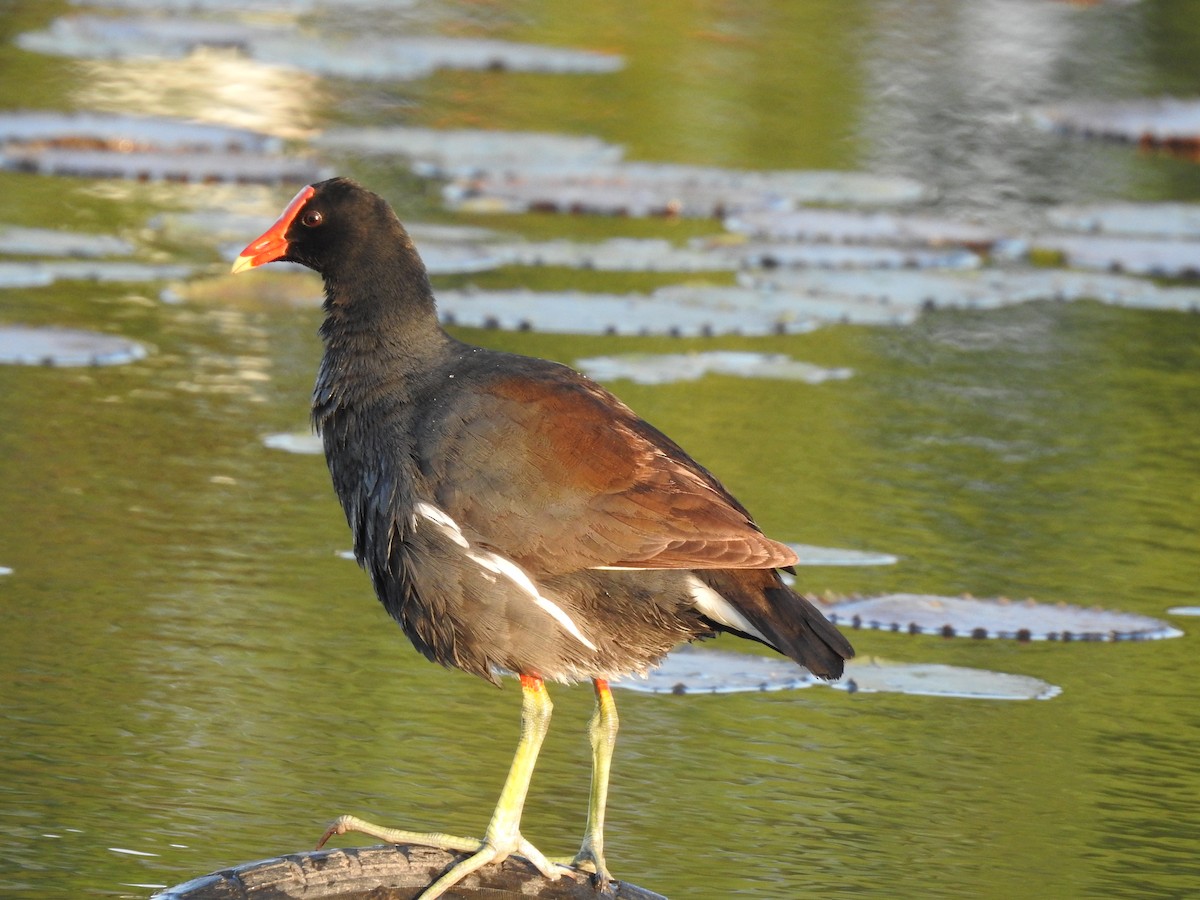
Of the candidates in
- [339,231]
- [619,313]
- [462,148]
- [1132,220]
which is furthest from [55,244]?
[1132,220]

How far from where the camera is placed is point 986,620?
5117 mm

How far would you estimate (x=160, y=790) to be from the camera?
3.99 m

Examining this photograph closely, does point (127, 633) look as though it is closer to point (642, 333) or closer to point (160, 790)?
point (160, 790)

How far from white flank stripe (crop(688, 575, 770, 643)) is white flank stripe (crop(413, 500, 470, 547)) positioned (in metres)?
0.40

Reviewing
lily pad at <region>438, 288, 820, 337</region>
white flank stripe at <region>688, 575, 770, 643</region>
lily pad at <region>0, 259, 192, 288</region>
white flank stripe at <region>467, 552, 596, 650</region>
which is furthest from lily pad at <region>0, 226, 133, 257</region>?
white flank stripe at <region>688, 575, 770, 643</region>

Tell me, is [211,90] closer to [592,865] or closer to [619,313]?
[619,313]

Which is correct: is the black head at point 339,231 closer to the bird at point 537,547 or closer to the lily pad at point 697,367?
the bird at point 537,547

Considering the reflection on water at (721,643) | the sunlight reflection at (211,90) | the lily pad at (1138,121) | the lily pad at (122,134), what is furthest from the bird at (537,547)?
the lily pad at (1138,121)

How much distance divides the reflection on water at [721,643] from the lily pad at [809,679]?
2.1 inches

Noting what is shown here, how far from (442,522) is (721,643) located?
1610mm

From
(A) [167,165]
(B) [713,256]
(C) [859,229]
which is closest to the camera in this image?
(B) [713,256]

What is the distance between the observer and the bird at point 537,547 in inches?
140

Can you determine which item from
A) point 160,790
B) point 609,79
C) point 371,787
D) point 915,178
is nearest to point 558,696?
point 371,787

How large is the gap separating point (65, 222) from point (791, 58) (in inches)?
249
